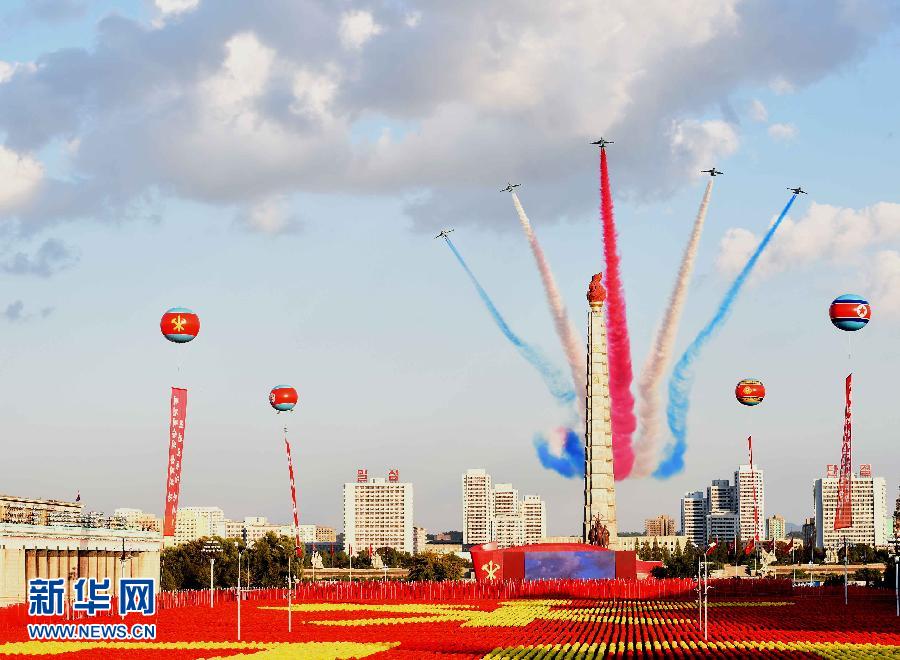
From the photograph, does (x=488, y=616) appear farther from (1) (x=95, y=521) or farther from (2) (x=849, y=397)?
(2) (x=849, y=397)

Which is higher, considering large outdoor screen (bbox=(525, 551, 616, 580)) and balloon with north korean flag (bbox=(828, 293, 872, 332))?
balloon with north korean flag (bbox=(828, 293, 872, 332))

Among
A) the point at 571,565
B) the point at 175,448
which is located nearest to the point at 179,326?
the point at 175,448

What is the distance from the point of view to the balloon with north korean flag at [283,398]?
158125 millimetres

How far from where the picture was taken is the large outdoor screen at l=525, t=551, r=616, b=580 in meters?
144

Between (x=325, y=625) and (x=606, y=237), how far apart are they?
59094 millimetres

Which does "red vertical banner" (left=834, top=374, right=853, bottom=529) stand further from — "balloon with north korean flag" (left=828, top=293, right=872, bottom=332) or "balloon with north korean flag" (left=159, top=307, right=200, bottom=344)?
"balloon with north korean flag" (left=159, top=307, right=200, bottom=344)

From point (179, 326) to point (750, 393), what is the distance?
2930 inches

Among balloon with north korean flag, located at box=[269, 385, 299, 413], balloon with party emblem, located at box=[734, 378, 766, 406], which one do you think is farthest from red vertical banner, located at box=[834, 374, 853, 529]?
balloon with north korean flag, located at box=[269, 385, 299, 413]

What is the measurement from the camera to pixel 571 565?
144250mm

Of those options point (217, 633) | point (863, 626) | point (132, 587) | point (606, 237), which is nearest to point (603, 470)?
point (606, 237)

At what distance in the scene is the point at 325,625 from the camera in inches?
3720

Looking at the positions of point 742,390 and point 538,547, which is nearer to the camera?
point 538,547

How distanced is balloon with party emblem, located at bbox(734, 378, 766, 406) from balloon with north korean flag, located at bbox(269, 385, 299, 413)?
53108mm

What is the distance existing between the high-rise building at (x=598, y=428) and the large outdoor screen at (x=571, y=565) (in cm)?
2187
